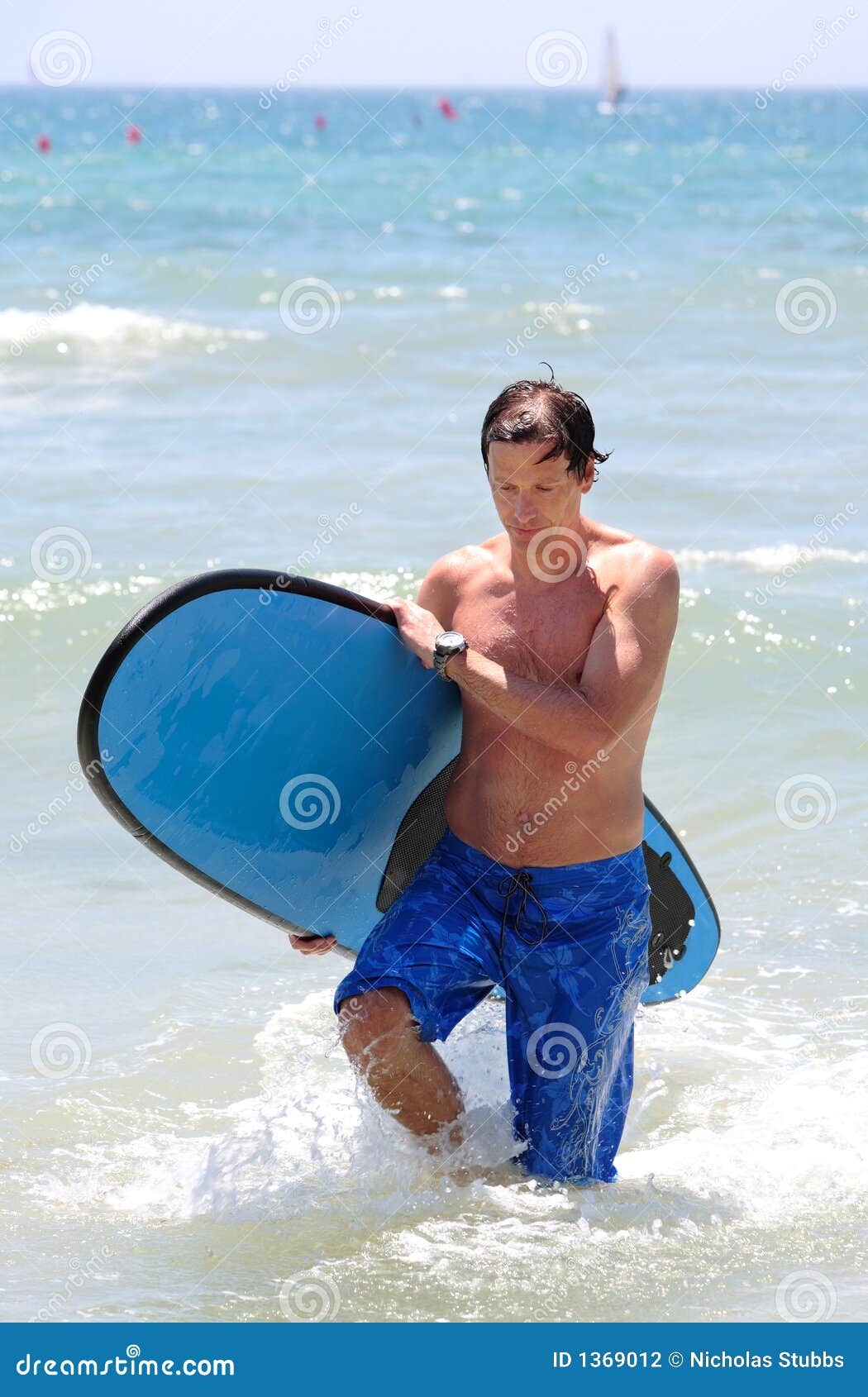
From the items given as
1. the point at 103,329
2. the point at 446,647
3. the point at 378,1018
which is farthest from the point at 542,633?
the point at 103,329

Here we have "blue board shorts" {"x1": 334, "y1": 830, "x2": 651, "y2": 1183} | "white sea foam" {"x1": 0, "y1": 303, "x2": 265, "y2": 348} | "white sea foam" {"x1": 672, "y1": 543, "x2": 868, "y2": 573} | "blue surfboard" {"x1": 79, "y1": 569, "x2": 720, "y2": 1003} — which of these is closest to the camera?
"blue board shorts" {"x1": 334, "y1": 830, "x2": 651, "y2": 1183}

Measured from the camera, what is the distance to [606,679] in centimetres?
313

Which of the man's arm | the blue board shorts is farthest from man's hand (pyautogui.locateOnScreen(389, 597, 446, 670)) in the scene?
the blue board shorts

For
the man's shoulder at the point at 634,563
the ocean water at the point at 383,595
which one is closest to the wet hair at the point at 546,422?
the man's shoulder at the point at 634,563

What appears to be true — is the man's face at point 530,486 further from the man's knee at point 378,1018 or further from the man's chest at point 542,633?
the man's knee at point 378,1018

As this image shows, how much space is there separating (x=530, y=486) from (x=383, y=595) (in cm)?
470

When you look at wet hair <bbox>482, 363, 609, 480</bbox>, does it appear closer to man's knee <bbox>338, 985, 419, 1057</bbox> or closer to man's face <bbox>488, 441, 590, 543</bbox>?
man's face <bbox>488, 441, 590, 543</bbox>

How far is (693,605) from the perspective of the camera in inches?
295

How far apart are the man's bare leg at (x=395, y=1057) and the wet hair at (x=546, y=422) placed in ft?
3.65

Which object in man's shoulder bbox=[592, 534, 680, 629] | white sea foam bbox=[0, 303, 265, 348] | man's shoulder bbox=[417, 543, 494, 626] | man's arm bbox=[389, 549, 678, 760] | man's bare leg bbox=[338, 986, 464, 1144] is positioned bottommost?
man's bare leg bbox=[338, 986, 464, 1144]

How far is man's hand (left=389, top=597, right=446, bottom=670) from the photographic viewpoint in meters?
3.32

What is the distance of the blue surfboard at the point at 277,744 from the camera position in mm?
3361

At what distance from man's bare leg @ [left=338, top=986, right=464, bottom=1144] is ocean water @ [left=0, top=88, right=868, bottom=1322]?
0.15m
